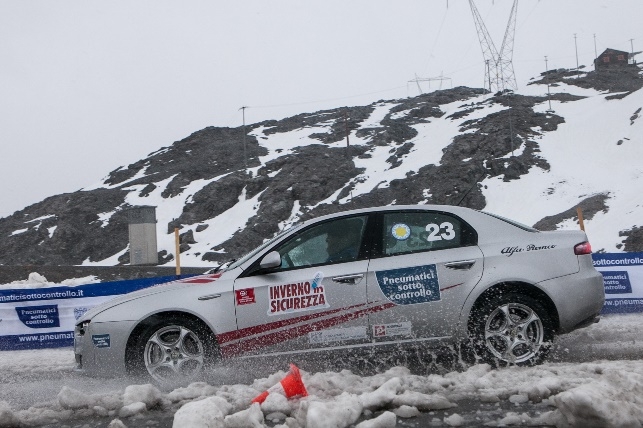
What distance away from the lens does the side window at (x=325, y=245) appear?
5.94 meters

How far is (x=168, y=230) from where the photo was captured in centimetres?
5181

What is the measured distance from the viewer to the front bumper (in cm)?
570

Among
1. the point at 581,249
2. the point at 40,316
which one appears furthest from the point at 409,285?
the point at 40,316

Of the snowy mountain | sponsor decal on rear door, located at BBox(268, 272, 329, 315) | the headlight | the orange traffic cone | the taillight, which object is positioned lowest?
the orange traffic cone

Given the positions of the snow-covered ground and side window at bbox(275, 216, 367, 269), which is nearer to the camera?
the snow-covered ground

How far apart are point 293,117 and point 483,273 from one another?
282 ft

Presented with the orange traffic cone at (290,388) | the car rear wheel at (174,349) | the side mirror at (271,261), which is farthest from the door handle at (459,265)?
the car rear wheel at (174,349)

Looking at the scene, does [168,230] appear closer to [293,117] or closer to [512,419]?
[293,117]

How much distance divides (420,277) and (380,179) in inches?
1841

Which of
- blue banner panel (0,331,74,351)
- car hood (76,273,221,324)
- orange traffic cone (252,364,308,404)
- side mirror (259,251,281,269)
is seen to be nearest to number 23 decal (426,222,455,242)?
side mirror (259,251,281,269)

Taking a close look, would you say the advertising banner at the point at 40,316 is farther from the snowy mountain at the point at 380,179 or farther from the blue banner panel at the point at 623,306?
the snowy mountain at the point at 380,179

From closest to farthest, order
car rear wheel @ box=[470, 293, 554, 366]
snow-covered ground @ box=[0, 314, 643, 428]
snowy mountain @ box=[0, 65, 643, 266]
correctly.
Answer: snow-covered ground @ box=[0, 314, 643, 428], car rear wheel @ box=[470, 293, 554, 366], snowy mountain @ box=[0, 65, 643, 266]

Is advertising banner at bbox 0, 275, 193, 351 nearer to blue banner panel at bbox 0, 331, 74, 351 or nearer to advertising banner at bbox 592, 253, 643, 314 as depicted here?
blue banner panel at bbox 0, 331, 74, 351

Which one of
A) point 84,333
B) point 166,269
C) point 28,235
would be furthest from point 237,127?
point 84,333
